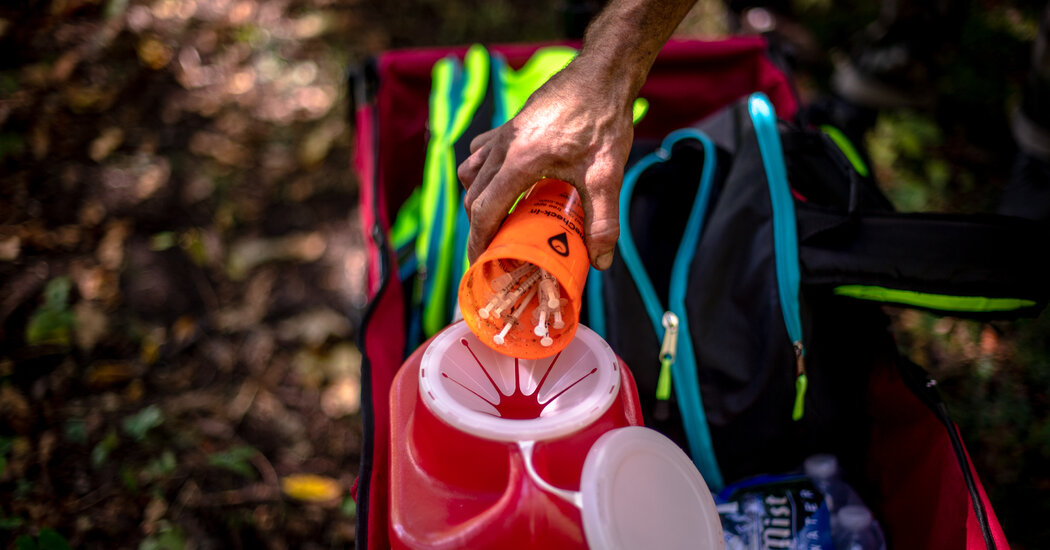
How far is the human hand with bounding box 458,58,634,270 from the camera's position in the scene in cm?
92

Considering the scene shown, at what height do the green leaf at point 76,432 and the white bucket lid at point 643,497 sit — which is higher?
the white bucket lid at point 643,497

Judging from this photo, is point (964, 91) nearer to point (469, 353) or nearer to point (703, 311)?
point (703, 311)

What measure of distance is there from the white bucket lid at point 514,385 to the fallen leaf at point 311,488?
71 centimetres

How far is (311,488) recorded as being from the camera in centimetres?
152

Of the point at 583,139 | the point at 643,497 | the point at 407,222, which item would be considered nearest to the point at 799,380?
the point at 643,497

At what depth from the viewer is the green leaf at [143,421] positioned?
61.6 inches

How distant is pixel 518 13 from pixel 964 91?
1704 millimetres

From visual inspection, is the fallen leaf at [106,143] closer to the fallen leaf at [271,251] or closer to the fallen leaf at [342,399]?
the fallen leaf at [271,251]

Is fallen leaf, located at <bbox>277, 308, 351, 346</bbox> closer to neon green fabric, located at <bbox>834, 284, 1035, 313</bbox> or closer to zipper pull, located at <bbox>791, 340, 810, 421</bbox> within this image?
zipper pull, located at <bbox>791, 340, 810, 421</bbox>

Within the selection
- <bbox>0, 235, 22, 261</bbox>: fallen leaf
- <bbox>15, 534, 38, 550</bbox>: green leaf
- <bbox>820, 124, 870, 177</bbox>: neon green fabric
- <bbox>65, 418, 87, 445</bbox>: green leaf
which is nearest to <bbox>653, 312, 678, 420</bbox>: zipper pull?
<bbox>820, 124, 870, 177</bbox>: neon green fabric

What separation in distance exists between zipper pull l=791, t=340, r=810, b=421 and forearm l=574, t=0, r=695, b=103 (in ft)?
1.70

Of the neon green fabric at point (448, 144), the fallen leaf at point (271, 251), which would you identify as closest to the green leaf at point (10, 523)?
the fallen leaf at point (271, 251)

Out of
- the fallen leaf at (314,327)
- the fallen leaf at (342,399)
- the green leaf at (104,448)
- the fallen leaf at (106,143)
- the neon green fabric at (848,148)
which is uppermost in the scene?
the neon green fabric at (848,148)

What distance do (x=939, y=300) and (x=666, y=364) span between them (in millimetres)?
469
